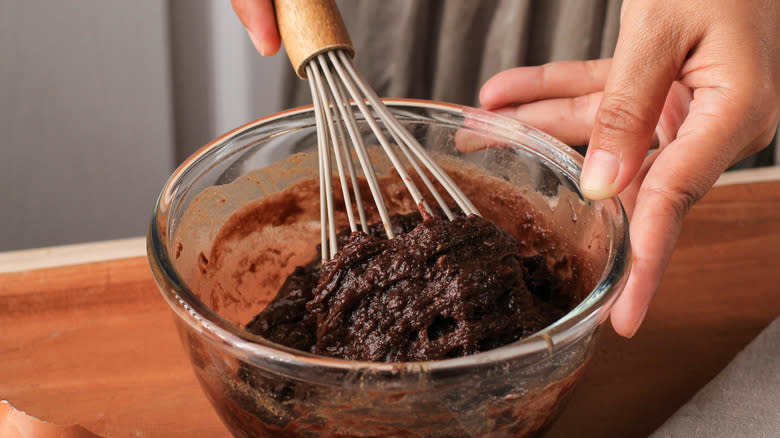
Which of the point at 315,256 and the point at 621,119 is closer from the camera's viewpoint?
the point at 621,119

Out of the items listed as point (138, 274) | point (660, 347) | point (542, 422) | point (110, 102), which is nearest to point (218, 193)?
point (138, 274)

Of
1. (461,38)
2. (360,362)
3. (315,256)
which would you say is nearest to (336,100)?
(315,256)

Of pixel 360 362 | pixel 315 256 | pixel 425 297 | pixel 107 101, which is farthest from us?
pixel 107 101

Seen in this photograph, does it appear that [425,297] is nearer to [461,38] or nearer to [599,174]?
[599,174]

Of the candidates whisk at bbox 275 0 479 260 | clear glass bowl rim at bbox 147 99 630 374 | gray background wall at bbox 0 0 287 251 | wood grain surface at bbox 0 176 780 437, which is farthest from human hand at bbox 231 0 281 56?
gray background wall at bbox 0 0 287 251

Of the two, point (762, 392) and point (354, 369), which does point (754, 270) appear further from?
point (354, 369)

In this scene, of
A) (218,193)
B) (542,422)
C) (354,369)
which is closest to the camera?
(354,369)
